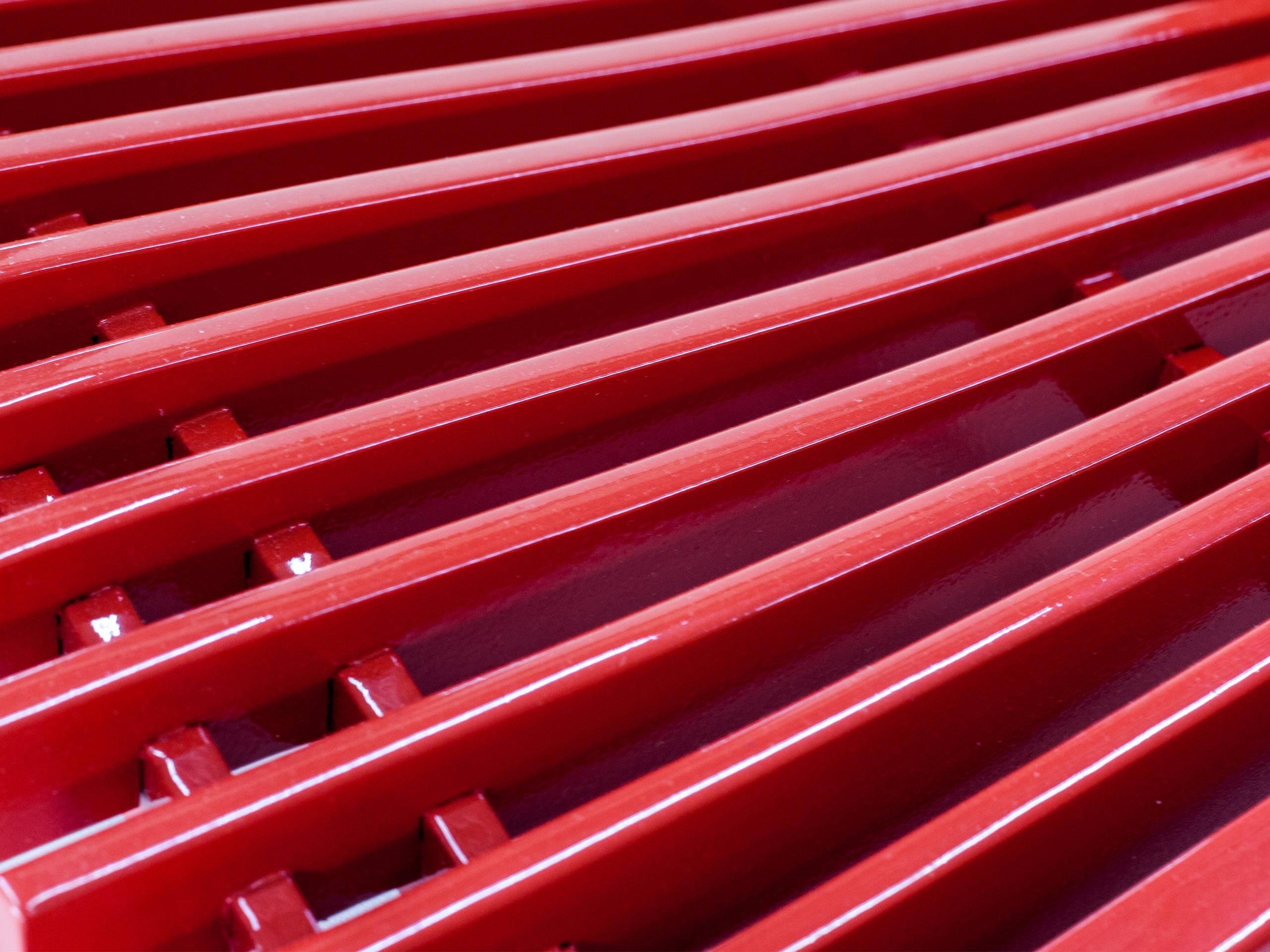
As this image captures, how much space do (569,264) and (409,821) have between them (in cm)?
40

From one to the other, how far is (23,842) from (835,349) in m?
0.58

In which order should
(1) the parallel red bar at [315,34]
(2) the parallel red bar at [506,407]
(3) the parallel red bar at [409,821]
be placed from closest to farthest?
(3) the parallel red bar at [409,821], (2) the parallel red bar at [506,407], (1) the parallel red bar at [315,34]

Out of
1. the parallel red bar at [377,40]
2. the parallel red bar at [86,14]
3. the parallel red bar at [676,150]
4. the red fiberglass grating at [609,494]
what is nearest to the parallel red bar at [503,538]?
the red fiberglass grating at [609,494]

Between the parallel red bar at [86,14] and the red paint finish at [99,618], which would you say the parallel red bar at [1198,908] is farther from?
the parallel red bar at [86,14]

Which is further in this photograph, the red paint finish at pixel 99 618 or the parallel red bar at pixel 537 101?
the parallel red bar at pixel 537 101

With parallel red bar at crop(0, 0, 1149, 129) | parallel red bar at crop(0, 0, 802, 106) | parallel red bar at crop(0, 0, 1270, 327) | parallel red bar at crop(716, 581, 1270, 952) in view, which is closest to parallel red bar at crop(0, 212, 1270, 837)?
parallel red bar at crop(716, 581, 1270, 952)

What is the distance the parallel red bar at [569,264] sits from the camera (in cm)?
75

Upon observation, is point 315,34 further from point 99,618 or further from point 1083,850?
point 1083,850

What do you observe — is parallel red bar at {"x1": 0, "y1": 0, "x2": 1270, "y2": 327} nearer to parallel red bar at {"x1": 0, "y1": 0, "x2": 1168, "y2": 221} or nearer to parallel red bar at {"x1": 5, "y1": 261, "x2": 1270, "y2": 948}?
parallel red bar at {"x1": 0, "y1": 0, "x2": 1168, "y2": 221}

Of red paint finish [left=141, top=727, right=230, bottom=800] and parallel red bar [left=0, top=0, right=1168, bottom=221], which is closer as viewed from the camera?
red paint finish [left=141, top=727, right=230, bottom=800]

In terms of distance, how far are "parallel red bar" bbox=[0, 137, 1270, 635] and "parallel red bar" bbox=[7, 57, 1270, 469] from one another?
0.19 ft

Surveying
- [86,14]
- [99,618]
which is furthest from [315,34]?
[99,618]

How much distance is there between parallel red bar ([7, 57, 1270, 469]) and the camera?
751 millimetres

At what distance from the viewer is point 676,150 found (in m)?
0.99
